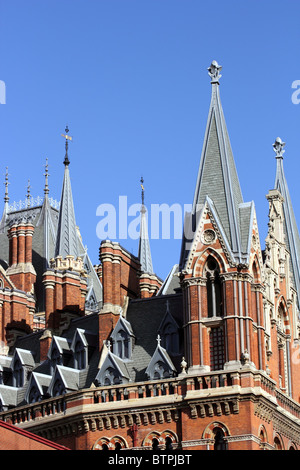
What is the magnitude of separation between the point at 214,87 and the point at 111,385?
15.5 meters

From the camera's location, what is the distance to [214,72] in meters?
72.1

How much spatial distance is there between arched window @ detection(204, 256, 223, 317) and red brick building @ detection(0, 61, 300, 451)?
4 cm

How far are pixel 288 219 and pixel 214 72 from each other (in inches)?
473

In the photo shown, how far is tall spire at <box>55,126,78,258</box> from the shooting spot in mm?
79312

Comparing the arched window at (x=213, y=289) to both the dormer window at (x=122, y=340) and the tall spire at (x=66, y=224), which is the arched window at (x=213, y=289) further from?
the tall spire at (x=66, y=224)

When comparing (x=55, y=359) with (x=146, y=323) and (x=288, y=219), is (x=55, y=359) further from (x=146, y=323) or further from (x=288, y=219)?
(x=288, y=219)

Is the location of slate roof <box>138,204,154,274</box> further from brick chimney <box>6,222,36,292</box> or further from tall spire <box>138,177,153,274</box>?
brick chimney <box>6,222,36,292</box>

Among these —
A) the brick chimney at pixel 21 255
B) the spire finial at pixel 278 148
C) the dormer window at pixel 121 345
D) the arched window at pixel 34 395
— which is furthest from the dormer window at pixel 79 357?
the spire finial at pixel 278 148

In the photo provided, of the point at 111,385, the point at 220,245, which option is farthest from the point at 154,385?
the point at 220,245

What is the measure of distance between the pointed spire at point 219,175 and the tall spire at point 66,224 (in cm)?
1199

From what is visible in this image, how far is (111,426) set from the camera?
6619 centimetres

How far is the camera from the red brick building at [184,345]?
64375 millimetres

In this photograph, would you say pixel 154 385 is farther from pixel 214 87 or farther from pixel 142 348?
pixel 214 87

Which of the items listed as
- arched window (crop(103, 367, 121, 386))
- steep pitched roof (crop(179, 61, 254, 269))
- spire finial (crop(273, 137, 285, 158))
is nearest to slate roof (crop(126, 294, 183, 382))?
arched window (crop(103, 367, 121, 386))
